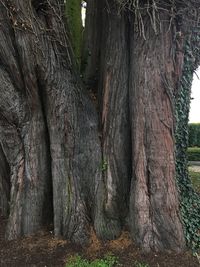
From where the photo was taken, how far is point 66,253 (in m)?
4.65

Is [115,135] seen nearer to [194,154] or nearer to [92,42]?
[92,42]

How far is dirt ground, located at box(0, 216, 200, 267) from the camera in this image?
4426 millimetres

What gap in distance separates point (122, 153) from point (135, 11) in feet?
5.72

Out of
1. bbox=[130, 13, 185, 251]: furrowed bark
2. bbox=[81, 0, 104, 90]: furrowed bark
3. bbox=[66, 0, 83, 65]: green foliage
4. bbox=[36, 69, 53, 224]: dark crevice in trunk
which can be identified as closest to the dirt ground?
bbox=[130, 13, 185, 251]: furrowed bark

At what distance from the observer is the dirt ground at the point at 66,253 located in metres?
4.43

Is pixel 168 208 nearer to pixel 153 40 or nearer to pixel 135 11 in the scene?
pixel 153 40

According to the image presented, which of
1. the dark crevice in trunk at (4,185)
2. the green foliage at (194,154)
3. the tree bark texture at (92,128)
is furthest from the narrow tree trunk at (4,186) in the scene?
the green foliage at (194,154)

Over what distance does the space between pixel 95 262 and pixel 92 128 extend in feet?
5.50

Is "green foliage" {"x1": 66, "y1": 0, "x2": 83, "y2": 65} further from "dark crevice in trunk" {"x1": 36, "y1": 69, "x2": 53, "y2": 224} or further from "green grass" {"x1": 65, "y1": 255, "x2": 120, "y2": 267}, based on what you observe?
"green grass" {"x1": 65, "y1": 255, "x2": 120, "y2": 267}

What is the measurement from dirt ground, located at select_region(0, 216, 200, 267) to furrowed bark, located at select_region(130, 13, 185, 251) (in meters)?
0.17

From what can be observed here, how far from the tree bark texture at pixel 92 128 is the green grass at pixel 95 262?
38 centimetres

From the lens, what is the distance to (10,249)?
487 centimetres

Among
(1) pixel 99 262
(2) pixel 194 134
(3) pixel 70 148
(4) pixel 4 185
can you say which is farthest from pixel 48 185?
(2) pixel 194 134

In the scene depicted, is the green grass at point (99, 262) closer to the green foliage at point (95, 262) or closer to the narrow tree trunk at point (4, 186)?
the green foliage at point (95, 262)
